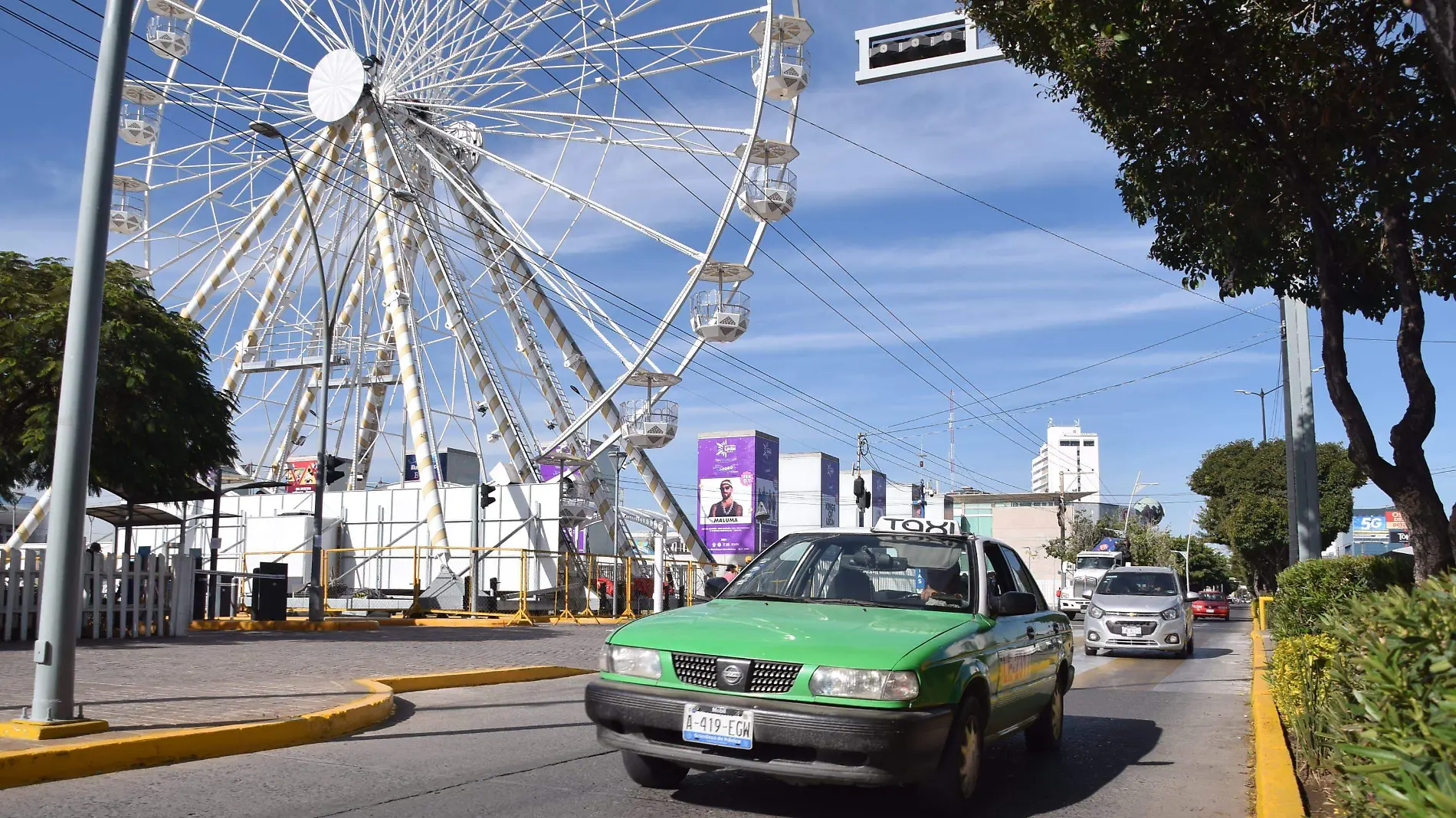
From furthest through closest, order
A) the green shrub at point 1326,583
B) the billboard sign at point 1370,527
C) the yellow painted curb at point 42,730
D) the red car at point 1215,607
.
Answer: the billboard sign at point 1370,527
the red car at point 1215,607
the green shrub at point 1326,583
the yellow painted curb at point 42,730

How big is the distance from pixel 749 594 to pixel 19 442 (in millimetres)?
16075

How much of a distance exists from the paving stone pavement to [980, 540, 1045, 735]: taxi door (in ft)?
16.9

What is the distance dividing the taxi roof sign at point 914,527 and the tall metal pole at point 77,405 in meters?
5.13

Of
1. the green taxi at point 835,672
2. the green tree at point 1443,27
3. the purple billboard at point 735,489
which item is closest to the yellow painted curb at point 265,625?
the green taxi at point 835,672

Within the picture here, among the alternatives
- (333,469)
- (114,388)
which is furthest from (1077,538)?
(114,388)

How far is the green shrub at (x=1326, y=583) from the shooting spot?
1142cm

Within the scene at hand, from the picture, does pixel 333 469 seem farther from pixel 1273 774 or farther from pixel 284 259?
pixel 1273 774

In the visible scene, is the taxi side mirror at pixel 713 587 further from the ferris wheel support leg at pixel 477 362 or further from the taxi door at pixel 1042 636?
the ferris wheel support leg at pixel 477 362

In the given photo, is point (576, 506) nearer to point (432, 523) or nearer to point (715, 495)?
point (432, 523)

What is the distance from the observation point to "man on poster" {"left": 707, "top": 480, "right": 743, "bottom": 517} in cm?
6375

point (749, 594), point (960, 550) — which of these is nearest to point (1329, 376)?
point (960, 550)

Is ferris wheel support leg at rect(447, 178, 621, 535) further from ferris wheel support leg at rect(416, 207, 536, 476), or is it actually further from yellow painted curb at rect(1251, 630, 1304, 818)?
yellow painted curb at rect(1251, 630, 1304, 818)

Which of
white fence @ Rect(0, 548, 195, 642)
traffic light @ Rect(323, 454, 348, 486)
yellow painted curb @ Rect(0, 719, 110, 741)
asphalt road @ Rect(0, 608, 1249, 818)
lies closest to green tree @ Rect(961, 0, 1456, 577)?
asphalt road @ Rect(0, 608, 1249, 818)

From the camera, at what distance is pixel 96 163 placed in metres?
7.96
